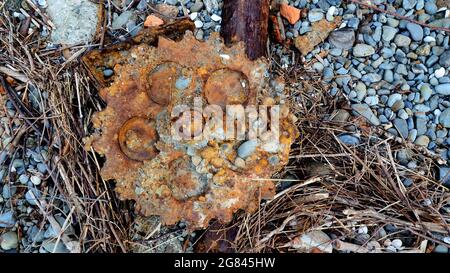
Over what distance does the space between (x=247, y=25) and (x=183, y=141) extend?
70 cm

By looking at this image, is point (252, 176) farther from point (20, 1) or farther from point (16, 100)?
point (20, 1)

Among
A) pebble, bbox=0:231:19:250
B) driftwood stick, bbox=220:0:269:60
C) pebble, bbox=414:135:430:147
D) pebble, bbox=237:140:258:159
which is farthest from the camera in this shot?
pebble, bbox=414:135:430:147

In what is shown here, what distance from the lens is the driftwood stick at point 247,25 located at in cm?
242

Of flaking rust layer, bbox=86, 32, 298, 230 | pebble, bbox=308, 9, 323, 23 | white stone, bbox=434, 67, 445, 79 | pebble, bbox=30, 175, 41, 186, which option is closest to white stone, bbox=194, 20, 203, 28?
flaking rust layer, bbox=86, 32, 298, 230

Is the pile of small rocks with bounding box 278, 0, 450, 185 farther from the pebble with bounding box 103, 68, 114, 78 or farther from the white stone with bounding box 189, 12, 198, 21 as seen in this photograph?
the pebble with bounding box 103, 68, 114, 78

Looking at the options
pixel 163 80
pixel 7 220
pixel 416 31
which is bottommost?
pixel 7 220

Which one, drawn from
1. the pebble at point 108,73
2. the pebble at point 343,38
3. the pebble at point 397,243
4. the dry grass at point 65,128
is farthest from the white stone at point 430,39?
the dry grass at point 65,128

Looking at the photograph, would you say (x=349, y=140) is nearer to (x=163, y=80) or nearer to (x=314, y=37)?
(x=314, y=37)

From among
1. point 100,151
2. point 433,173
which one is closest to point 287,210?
point 433,173

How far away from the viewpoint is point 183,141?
86.4 inches

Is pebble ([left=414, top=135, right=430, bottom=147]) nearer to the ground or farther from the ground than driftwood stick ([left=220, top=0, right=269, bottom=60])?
nearer to the ground

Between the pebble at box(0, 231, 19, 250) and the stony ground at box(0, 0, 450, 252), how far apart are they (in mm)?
165

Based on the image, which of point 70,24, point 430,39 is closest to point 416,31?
point 430,39

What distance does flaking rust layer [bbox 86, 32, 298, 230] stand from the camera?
222cm
